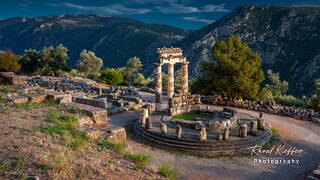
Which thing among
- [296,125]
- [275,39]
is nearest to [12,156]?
[296,125]

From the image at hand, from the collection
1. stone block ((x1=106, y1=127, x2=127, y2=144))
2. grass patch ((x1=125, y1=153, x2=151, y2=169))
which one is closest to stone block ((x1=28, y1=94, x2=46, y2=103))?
stone block ((x1=106, y1=127, x2=127, y2=144))

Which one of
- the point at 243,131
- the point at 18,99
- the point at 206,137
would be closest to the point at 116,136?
the point at 206,137

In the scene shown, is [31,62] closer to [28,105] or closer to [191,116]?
[28,105]

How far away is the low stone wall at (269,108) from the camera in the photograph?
78.5 ft

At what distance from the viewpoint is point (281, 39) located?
97938 millimetres

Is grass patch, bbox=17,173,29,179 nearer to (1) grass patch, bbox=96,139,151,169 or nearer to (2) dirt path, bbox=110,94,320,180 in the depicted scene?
(1) grass patch, bbox=96,139,151,169

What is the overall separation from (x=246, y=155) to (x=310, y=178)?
160 inches

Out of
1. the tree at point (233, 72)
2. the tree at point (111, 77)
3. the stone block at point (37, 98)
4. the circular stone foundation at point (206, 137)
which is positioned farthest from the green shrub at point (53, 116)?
the tree at point (111, 77)

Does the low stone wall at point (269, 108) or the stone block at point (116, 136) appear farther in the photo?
the low stone wall at point (269, 108)

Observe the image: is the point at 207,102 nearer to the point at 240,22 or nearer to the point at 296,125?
the point at 296,125

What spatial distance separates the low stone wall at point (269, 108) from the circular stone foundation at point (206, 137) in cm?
688

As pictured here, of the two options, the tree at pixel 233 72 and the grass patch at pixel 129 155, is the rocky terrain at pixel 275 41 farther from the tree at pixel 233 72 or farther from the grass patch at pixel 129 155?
the grass patch at pixel 129 155

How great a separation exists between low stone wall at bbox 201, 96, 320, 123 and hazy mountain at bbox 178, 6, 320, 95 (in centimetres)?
5628

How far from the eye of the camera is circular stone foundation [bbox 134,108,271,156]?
16.1 metres
